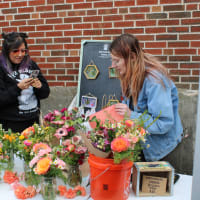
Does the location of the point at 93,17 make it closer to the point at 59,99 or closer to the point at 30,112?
the point at 59,99

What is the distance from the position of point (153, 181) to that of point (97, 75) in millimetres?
1864

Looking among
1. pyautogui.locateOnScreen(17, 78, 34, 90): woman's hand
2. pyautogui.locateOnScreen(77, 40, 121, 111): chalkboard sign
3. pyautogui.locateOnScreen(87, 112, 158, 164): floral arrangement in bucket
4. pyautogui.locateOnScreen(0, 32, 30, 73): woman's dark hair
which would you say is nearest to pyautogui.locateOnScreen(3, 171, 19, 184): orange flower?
pyautogui.locateOnScreen(87, 112, 158, 164): floral arrangement in bucket

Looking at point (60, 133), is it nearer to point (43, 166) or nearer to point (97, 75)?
point (43, 166)

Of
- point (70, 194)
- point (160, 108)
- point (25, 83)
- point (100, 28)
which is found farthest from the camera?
point (100, 28)

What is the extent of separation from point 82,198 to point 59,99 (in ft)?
7.47

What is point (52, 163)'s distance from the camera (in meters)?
1.10

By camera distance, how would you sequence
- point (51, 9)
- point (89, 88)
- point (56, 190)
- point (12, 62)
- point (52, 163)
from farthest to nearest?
point (51, 9), point (89, 88), point (12, 62), point (56, 190), point (52, 163)

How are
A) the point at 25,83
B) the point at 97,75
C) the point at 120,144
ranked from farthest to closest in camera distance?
1. the point at 97,75
2. the point at 25,83
3. the point at 120,144

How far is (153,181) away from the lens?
1.23 m

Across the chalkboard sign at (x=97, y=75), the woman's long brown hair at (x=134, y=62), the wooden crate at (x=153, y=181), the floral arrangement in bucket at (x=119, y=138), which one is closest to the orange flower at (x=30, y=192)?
the floral arrangement in bucket at (x=119, y=138)

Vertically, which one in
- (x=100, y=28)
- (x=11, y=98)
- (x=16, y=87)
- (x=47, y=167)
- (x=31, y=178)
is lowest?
(x=31, y=178)

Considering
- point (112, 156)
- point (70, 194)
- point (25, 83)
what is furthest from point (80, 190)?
point (25, 83)

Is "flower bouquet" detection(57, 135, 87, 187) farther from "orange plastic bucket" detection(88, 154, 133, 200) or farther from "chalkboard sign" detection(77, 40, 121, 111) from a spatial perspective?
"chalkboard sign" detection(77, 40, 121, 111)

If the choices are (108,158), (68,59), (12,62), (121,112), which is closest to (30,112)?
(12,62)
